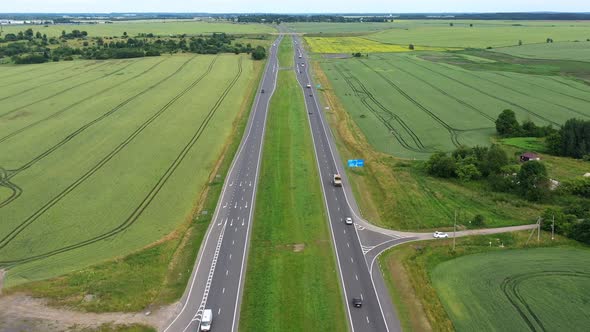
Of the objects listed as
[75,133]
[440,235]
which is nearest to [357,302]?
[440,235]

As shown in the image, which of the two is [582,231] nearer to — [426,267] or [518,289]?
[518,289]

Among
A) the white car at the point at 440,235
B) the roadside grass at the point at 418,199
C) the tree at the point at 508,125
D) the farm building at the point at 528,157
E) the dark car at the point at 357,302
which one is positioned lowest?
the dark car at the point at 357,302

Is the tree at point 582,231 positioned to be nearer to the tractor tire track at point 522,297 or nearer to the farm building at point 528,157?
the tractor tire track at point 522,297

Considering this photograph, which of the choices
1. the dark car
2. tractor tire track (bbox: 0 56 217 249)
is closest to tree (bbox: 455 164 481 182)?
the dark car

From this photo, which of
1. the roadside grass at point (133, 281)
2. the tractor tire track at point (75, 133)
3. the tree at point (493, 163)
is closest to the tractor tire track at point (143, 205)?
the roadside grass at point (133, 281)

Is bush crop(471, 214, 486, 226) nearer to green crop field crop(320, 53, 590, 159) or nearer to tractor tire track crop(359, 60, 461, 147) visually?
green crop field crop(320, 53, 590, 159)

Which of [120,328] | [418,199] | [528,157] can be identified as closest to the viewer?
[120,328]

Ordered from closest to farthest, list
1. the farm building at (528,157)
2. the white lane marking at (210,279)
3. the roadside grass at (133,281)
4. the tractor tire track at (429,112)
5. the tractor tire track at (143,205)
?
the white lane marking at (210,279)
the roadside grass at (133,281)
the tractor tire track at (143,205)
the farm building at (528,157)
the tractor tire track at (429,112)
